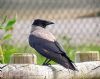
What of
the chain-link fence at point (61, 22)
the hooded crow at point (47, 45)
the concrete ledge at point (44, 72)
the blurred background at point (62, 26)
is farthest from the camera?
the chain-link fence at point (61, 22)

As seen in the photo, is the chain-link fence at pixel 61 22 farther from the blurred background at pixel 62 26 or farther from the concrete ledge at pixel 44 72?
the concrete ledge at pixel 44 72

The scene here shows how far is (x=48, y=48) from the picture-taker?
5160 millimetres

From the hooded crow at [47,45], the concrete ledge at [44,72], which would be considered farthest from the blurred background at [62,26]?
the concrete ledge at [44,72]

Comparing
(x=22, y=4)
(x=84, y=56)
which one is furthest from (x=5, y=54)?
(x=22, y=4)

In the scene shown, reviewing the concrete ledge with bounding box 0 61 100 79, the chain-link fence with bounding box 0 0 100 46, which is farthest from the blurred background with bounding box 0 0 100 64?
the concrete ledge with bounding box 0 61 100 79

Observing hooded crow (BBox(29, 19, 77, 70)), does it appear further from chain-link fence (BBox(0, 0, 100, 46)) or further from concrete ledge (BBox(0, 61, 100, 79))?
chain-link fence (BBox(0, 0, 100, 46))

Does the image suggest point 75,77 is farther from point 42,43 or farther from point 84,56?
point 42,43

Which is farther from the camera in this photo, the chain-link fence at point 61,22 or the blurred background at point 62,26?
the chain-link fence at point 61,22

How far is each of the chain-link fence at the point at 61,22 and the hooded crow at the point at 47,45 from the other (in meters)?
3.18

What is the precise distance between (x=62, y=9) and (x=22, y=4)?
107 centimetres

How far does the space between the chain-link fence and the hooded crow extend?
10.4 ft

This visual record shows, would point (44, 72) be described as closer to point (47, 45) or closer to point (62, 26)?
point (47, 45)

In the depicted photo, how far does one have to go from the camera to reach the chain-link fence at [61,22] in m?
10.7

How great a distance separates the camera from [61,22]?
12.5 meters
